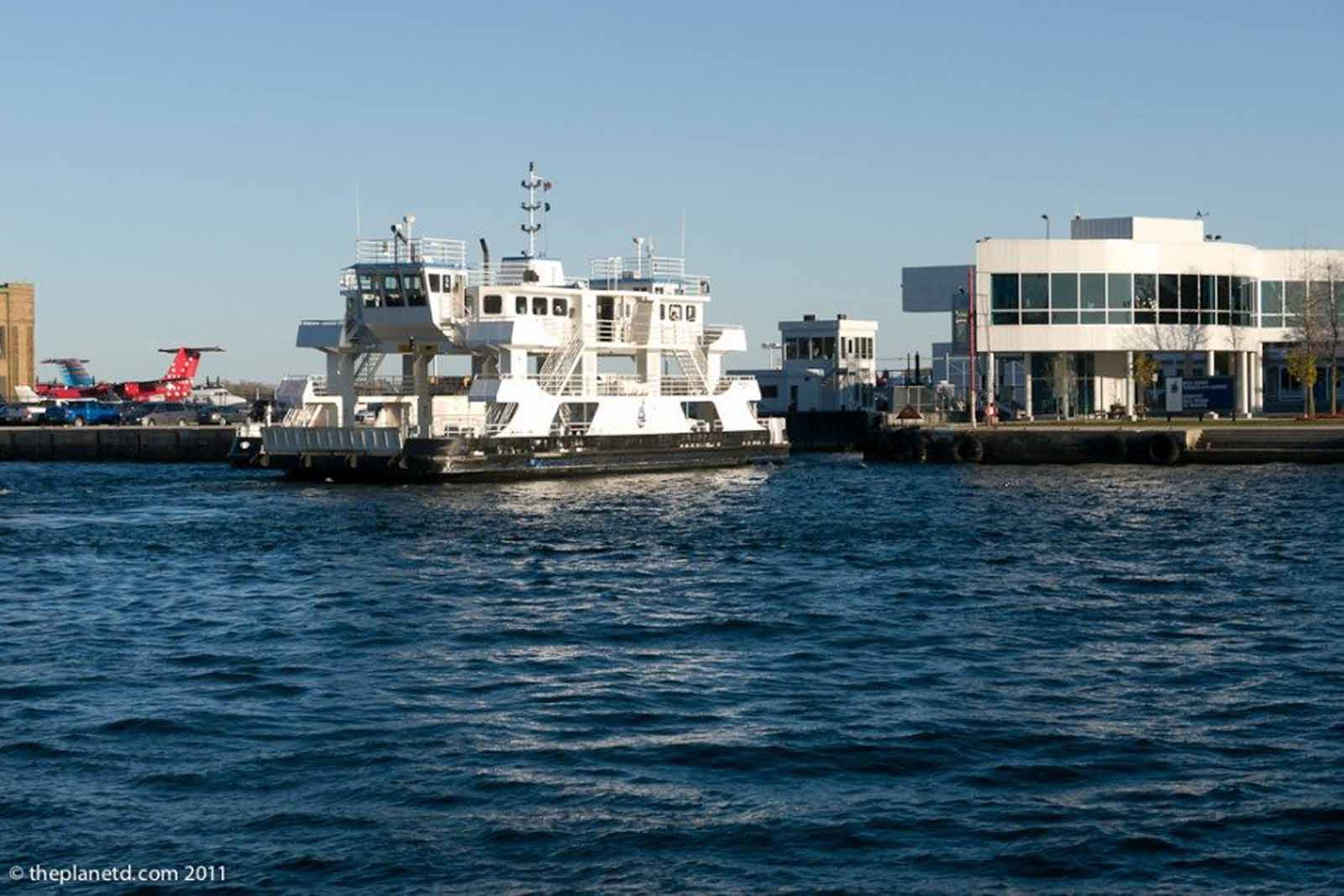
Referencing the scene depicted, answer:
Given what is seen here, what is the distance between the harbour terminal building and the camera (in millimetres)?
73875

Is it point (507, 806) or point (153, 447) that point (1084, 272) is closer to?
point (153, 447)

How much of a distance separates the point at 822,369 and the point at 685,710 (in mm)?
77942

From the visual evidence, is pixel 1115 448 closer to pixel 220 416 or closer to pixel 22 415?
pixel 220 416

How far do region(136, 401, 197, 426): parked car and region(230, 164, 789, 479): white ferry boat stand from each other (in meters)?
39.5

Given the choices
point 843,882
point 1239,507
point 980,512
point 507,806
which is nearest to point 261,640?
point 507,806

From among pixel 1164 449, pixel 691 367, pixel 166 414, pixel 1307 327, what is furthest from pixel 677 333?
pixel 166 414

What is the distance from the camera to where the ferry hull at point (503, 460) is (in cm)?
5316

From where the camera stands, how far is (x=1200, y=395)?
240ft

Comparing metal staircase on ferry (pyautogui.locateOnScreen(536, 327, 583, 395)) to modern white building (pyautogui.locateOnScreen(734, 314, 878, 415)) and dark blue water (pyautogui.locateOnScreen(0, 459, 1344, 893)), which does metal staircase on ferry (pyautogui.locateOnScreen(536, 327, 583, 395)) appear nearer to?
dark blue water (pyautogui.locateOnScreen(0, 459, 1344, 893))

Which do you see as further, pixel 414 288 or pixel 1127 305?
pixel 1127 305

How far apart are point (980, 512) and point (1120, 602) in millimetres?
17584

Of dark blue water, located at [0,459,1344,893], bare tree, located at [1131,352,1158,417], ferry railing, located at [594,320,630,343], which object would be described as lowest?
dark blue water, located at [0,459,1344,893]

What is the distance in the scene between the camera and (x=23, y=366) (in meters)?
135

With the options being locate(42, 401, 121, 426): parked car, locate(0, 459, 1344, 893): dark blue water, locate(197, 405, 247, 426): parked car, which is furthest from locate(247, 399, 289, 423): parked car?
locate(42, 401, 121, 426): parked car
